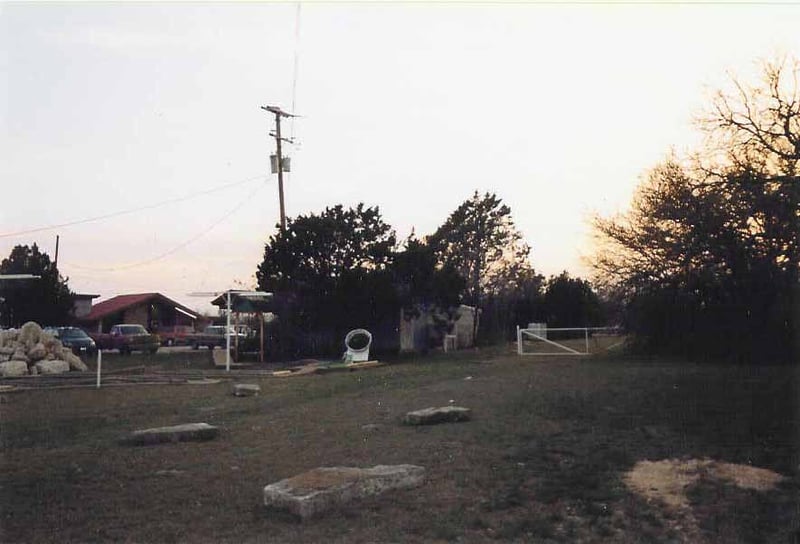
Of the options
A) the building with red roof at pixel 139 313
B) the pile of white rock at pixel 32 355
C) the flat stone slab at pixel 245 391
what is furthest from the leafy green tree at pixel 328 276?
the building with red roof at pixel 139 313

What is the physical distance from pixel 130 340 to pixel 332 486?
37980 mm

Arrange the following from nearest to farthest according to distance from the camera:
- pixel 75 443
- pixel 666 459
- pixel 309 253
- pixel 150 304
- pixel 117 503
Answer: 1. pixel 117 503
2. pixel 666 459
3. pixel 75 443
4. pixel 309 253
5. pixel 150 304

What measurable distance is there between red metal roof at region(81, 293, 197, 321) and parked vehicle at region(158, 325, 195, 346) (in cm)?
249

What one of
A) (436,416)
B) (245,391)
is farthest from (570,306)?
(436,416)

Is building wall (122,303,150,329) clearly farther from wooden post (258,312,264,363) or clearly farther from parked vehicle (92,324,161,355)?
wooden post (258,312,264,363)

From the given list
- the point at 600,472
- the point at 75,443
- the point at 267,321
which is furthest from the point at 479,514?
the point at 267,321


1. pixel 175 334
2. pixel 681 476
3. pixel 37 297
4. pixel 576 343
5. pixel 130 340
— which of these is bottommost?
pixel 681 476

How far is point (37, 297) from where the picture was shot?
51.0m

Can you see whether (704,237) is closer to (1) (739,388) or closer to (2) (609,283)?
(2) (609,283)

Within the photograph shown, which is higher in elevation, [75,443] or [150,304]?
[150,304]

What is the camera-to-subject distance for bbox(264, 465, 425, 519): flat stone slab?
7062mm

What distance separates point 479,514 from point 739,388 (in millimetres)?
9937

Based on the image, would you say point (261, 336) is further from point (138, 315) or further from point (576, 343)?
point (138, 315)

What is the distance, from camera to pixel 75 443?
11.4 m
